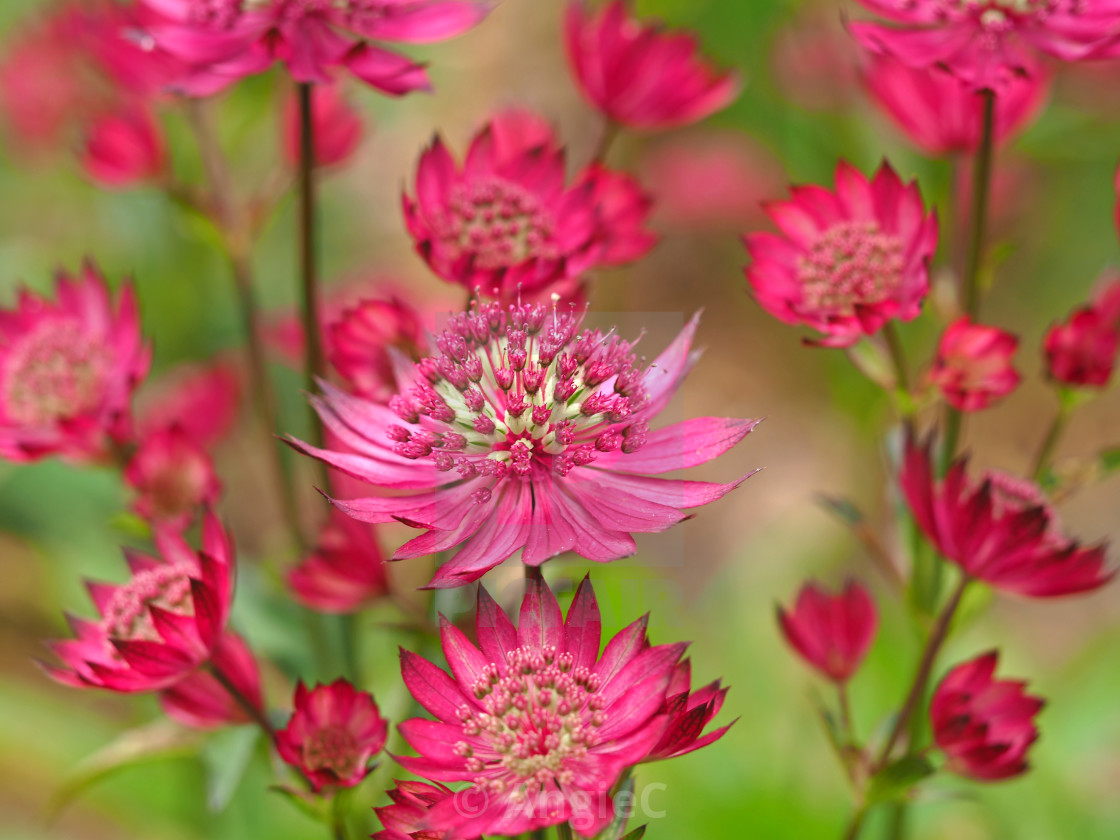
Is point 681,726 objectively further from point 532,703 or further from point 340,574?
point 340,574

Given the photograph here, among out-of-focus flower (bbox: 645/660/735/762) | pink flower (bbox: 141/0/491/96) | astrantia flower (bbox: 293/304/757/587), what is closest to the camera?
out-of-focus flower (bbox: 645/660/735/762)

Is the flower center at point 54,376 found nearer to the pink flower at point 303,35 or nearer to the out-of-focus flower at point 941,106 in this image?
the pink flower at point 303,35

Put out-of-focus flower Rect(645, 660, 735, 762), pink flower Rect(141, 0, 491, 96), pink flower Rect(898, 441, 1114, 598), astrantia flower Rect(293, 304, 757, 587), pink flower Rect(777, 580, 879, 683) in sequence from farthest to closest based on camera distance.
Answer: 1. pink flower Rect(777, 580, 879, 683)
2. pink flower Rect(141, 0, 491, 96)
3. pink flower Rect(898, 441, 1114, 598)
4. astrantia flower Rect(293, 304, 757, 587)
5. out-of-focus flower Rect(645, 660, 735, 762)

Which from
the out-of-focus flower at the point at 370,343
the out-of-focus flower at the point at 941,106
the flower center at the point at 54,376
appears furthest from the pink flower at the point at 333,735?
the out-of-focus flower at the point at 941,106

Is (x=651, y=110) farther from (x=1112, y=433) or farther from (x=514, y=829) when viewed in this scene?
(x=1112, y=433)

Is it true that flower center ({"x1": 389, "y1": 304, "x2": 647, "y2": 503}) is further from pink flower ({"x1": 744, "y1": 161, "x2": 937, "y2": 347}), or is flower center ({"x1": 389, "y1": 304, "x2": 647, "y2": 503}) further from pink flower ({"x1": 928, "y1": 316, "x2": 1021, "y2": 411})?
pink flower ({"x1": 928, "y1": 316, "x2": 1021, "y2": 411})

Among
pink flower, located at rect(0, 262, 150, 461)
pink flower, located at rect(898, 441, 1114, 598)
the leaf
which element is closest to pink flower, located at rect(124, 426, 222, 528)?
pink flower, located at rect(0, 262, 150, 461)
